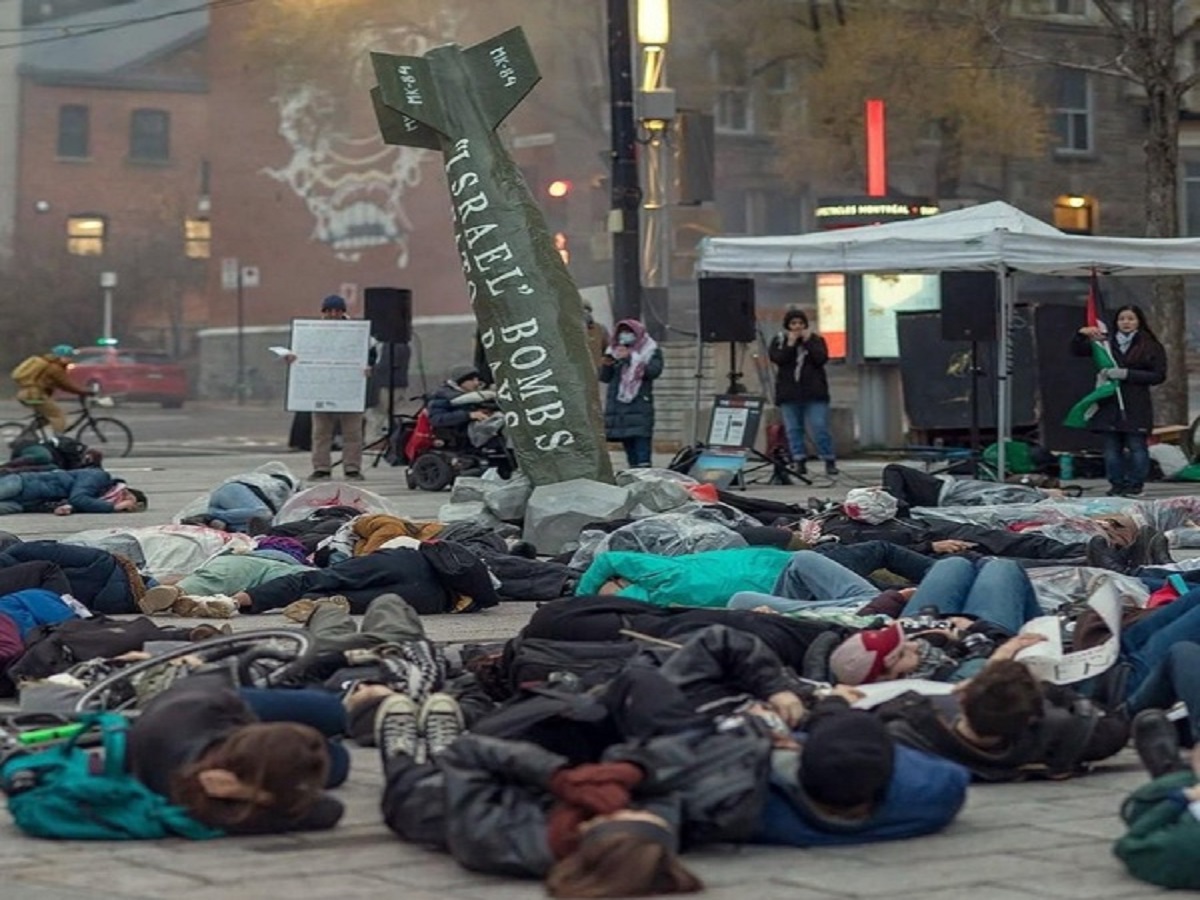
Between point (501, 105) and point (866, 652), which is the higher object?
point (501, 105)

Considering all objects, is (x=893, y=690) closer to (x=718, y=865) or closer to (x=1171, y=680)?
(x=1171, y=680)

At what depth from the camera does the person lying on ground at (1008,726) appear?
6727 mm

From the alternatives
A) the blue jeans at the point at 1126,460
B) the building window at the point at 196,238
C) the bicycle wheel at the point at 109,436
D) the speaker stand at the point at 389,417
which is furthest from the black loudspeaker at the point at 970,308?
the building window at the point at 196,238

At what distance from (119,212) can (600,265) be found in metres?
18.7

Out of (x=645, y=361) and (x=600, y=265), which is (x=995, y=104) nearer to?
(x=600, y=265)

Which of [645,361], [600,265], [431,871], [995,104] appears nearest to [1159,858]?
[431,871]

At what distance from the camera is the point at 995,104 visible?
1639 inches

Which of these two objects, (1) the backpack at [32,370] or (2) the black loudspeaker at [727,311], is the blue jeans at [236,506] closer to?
(2) the black loudspeaker at [727,311]

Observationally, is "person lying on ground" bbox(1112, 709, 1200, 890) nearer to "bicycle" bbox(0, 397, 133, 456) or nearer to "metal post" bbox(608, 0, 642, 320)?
"metal post" bbox(608, 0, 642, 320)

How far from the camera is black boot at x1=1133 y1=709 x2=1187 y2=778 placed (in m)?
6.39

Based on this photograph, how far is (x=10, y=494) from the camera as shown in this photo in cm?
1839

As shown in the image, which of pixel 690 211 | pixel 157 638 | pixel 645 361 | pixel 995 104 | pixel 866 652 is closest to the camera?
pixel 866 652

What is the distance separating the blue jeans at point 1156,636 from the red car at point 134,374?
135 feet

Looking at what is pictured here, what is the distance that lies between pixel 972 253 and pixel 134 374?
32.4 metres
